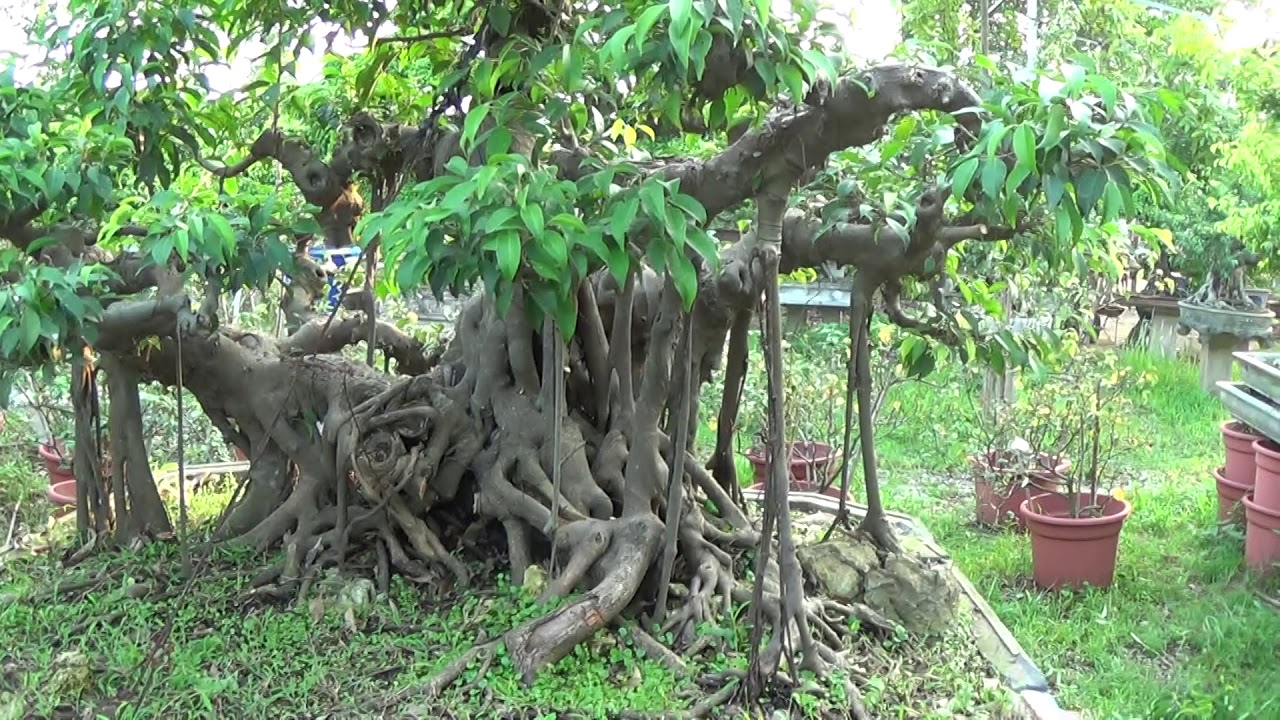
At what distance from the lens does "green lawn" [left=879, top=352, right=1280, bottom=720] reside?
3719mm

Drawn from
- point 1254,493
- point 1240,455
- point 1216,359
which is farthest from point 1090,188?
point 1216,359

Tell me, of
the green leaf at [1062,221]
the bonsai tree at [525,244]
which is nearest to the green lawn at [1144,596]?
the bonsai tree at [525,244]

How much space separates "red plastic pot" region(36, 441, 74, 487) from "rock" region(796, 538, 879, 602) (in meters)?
3.63

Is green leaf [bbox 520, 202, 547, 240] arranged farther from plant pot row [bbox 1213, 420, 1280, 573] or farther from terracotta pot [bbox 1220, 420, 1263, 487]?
terracotta pot [bbox 1220, 420, 1263, 487]

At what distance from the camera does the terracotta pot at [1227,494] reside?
5488 millimetres

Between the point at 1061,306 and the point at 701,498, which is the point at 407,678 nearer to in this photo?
the point at 701,498

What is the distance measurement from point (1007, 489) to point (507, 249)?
13.9 ft

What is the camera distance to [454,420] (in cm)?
378

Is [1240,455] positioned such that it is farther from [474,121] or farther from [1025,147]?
[474,121]

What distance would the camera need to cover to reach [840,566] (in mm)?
3453

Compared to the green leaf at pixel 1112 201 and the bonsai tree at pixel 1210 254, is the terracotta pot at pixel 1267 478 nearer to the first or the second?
the green leaf at pixel 1112 201

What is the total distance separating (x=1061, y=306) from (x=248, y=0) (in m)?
4.25

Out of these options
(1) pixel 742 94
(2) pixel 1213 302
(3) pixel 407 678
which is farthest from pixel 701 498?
(2) pixel 1213 302

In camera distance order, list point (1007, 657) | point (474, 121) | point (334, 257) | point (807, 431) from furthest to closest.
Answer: point (807, 431) → point (334, 257) → point (1007, 657) → point (474, 121)
